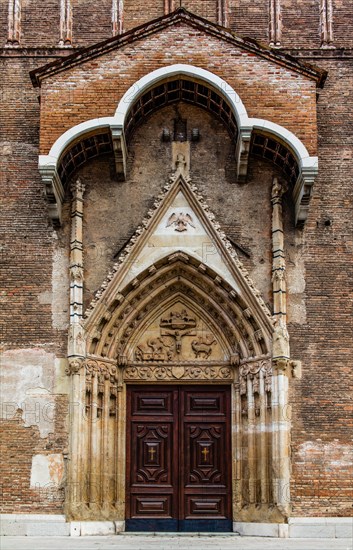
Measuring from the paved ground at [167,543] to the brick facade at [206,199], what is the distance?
77cm

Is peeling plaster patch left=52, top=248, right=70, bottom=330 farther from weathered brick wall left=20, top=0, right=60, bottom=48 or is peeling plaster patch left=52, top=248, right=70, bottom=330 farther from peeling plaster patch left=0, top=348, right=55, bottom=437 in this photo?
weathered brick wall left=20, top=0, right=60, bottom=48

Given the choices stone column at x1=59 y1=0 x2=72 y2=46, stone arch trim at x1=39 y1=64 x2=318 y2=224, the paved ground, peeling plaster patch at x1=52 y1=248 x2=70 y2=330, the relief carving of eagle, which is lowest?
the paved ground

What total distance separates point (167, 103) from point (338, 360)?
18.7 feet

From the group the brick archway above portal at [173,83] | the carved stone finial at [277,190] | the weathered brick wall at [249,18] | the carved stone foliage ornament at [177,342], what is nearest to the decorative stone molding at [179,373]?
the carved stone foliage ornament at [177,342]

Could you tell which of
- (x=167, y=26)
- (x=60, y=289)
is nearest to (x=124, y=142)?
(x=167, y=26)

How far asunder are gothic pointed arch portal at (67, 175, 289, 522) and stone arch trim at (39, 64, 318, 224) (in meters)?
0.90

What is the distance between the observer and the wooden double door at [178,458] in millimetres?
16578

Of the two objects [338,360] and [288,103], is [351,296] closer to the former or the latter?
[338,360]

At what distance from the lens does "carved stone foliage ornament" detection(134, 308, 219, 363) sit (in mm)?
17062

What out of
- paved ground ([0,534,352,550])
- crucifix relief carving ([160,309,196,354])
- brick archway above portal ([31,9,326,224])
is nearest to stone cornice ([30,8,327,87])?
brick archway above portal ([31,9,326,224])

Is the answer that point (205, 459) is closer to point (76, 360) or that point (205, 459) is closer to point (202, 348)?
point (202, 348)

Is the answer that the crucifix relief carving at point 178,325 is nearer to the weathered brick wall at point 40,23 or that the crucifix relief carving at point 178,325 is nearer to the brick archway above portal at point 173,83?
the brick archway above portal at point 173,83

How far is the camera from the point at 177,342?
1709 cm

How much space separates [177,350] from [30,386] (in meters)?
2.73
